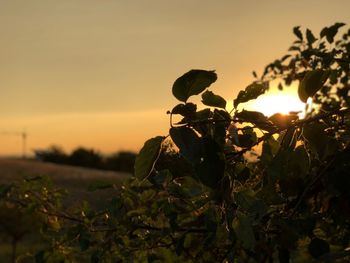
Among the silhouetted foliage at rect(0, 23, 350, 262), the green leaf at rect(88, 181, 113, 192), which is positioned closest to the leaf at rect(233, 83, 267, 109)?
the silhouetted foliage at rect(0, 23, 350, 262)

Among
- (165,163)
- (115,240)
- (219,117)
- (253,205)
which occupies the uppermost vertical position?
(219,117)

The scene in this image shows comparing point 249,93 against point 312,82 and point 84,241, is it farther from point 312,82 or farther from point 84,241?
point 84,241

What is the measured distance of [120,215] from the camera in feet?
11.0

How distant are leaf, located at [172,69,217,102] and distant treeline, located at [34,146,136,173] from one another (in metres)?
60.9

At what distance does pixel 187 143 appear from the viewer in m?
1.50

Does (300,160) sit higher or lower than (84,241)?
higher

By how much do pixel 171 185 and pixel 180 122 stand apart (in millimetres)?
1060

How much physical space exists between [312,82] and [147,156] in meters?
0.47

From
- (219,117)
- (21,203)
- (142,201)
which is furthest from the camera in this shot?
(21,203)

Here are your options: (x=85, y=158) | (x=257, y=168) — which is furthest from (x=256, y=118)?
(x=85, y=158)

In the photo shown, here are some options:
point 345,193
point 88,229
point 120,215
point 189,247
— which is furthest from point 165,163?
point 88,229

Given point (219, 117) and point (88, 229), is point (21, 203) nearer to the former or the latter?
point (88, 229)

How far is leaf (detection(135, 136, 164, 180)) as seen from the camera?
158cm

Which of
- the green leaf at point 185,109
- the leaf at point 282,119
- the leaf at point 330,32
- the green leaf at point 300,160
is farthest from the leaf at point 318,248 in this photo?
the leaf at point 330,32
